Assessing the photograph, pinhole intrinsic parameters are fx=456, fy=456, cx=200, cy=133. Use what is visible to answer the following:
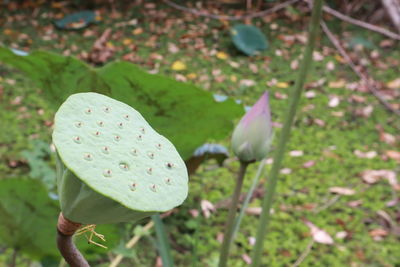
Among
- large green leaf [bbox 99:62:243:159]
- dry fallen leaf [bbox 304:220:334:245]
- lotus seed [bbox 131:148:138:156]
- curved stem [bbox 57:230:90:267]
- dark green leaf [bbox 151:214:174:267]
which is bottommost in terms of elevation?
dry fallen leaf [bbox 304:220:334:245]

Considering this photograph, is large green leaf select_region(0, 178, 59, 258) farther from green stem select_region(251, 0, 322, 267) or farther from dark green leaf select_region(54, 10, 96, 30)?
dark green leaf select_region(54, 10, 96, 30)

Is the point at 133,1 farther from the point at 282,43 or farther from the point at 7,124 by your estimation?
the point at 7,124

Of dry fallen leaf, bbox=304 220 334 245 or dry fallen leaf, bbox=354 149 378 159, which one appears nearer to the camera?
dry fallen leaf, bbox=304 220 334 245

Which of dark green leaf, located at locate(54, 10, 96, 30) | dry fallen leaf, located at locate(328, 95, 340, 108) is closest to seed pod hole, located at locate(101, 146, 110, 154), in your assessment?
dry fallen leaf, located at locate(328, 95, 340, 108)


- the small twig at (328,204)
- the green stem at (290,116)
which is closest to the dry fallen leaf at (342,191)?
the small twig at (328,204)

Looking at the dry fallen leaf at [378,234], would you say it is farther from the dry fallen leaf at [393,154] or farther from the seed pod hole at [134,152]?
the seed pod hole at [134,152]

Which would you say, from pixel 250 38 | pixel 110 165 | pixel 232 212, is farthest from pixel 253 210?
pixel 250 38

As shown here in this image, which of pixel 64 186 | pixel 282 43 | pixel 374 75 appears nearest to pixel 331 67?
pixel 374 75
